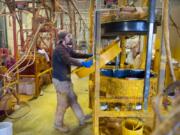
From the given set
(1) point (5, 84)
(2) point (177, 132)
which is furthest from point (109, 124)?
(2) point (177, 132)

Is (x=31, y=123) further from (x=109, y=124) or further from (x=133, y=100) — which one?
(x=133, y=100)

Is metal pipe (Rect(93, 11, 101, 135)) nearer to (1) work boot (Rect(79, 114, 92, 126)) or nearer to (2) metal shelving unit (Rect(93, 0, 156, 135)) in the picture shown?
(2) metal shelving unit (Rect(93, 0, 156, 135))

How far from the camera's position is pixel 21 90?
5.15 m

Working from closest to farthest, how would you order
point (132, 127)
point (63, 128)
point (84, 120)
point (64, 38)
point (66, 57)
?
point (132, 127)
point (66, 57)
point (64, 38)
point (63, 128)
point (84, 120)

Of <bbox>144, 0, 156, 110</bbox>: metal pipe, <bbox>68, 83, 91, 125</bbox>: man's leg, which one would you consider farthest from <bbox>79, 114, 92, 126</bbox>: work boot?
<bbox>144, 0, 156, 110</bbox>: metal pipe

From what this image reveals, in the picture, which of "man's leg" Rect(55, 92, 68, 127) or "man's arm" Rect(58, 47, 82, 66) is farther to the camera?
"man's leg" Rect(55, 92, 68, 127)

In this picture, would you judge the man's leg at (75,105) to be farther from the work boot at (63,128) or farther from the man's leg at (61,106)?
the work boot at (63,128)

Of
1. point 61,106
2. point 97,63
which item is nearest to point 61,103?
point 61,106

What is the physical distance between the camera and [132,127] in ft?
8.60

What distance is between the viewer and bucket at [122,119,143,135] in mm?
2436

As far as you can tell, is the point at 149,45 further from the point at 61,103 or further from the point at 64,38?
the point at 61,103

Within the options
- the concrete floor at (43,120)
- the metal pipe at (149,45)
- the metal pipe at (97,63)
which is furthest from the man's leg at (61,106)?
the metal pipe at (149,45)

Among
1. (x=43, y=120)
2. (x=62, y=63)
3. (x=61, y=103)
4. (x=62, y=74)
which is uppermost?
(x=62, y=63)

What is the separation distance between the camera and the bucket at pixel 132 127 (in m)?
2.44
